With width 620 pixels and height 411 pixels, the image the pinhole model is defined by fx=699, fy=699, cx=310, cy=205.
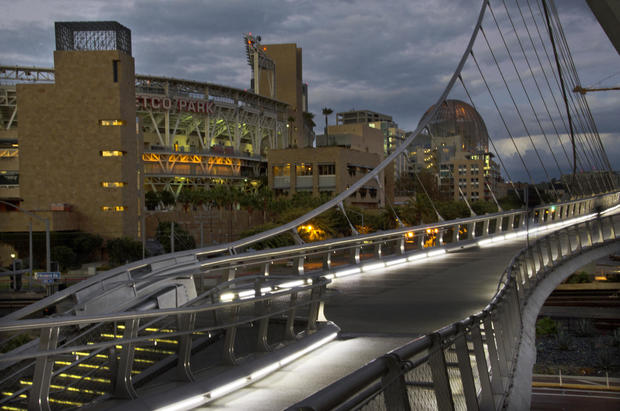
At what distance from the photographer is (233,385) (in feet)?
21.2

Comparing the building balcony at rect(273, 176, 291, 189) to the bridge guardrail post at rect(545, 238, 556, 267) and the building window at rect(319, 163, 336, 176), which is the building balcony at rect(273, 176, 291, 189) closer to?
the building window at rect(319, 163, 336, 176)

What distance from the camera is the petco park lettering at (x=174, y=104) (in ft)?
323

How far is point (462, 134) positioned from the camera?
18075 centimetres

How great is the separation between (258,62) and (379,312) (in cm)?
11851

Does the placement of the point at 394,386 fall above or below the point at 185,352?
above

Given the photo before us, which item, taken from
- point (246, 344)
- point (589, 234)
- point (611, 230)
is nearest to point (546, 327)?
point (611, 230)

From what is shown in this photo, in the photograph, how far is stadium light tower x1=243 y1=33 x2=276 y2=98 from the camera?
126m

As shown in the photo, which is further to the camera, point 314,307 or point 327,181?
point 327,181

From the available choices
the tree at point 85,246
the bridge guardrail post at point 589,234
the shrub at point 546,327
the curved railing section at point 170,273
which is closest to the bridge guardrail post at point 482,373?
the curved railing section at point 170,273

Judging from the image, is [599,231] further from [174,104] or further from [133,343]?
[174,104]

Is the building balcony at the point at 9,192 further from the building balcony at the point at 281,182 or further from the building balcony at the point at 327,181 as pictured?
the building balcony at the point at 327,181

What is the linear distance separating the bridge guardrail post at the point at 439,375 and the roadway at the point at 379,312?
205 centimetres

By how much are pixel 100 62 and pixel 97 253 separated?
57.7 feet

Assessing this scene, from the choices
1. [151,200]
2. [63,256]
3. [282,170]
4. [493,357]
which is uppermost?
[282,170]
